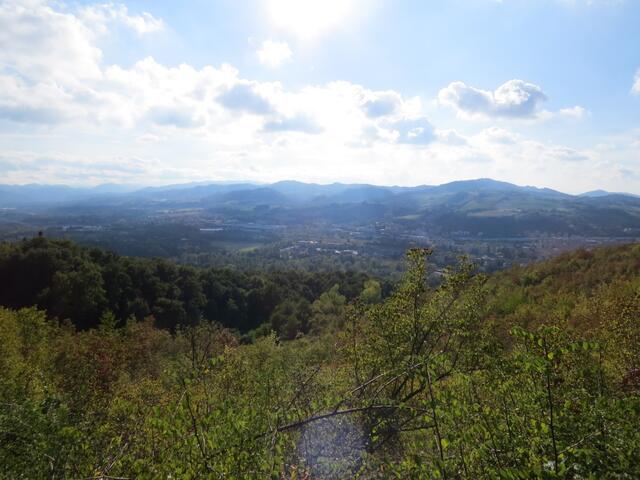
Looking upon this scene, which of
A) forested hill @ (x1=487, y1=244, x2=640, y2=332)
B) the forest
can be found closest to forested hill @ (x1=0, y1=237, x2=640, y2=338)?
forested hill @ (x1=487, y1=244, x2=640, y2=332)

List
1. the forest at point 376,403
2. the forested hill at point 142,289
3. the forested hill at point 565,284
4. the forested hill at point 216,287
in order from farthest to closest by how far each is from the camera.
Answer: the forested hill at point 142,289 → the forested hill at point 216,287 → the forested hill at point 565,284 → the forest at point 376,403

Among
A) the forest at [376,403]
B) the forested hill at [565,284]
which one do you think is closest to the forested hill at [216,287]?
the forested hill at [565,284]

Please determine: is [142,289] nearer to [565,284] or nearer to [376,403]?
[565,284]

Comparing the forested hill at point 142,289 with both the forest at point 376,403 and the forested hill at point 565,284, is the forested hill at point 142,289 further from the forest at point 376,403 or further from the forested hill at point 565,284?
the forested hill at point 565,284

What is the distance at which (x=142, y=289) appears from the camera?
60.6 meters

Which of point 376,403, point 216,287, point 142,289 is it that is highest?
point 376,403

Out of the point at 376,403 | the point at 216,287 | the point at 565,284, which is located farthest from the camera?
the point at 216,287

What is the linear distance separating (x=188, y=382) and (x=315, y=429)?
484 centimetres

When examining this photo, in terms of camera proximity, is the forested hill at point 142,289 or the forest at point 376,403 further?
the forested hill at point 142,289

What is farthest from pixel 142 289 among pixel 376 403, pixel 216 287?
pixel 376 403

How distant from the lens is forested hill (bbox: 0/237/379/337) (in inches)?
1935

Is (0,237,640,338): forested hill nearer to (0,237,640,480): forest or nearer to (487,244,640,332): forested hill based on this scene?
(487,244,640,332): forested hill

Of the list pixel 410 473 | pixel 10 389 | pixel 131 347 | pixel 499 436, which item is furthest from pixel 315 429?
pixel 131 347

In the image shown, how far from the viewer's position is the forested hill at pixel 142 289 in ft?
161
